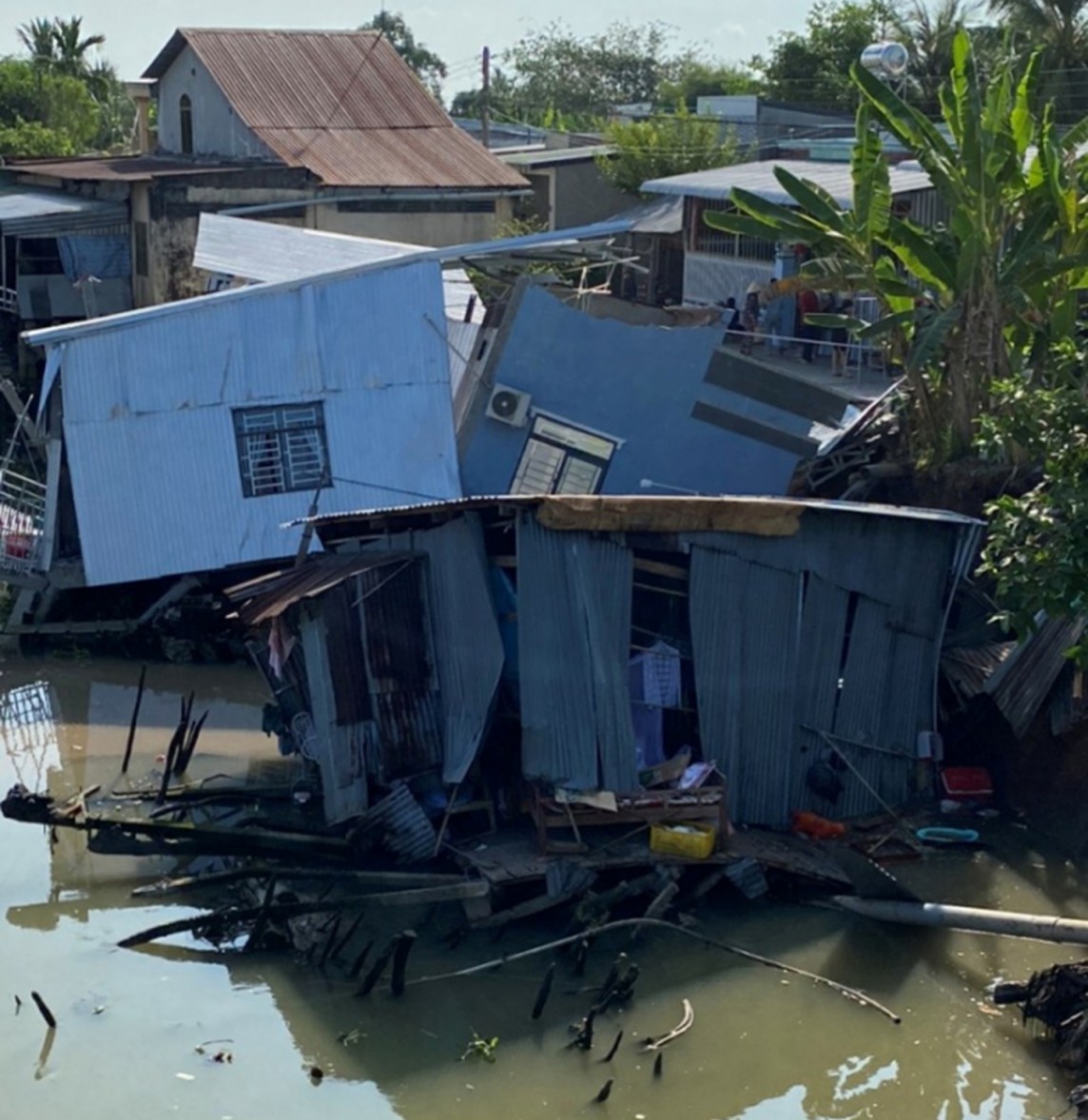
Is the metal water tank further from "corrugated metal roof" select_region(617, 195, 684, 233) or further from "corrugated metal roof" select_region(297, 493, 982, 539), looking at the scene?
"corrugated metal roof" select_region(297, 493, 982, 539)

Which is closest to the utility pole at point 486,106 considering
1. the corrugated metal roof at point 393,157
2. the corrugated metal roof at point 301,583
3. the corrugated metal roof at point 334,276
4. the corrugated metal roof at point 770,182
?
the corrugated metal roof at point 393,157

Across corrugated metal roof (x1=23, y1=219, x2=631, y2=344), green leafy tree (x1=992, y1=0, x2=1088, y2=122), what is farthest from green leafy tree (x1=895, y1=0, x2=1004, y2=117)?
corrugated metal roof (x1=23, y1=219, x2=631, y2=344)

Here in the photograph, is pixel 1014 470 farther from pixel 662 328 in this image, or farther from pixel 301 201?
pixel 301 201

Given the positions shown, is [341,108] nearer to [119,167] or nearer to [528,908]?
[119,167]

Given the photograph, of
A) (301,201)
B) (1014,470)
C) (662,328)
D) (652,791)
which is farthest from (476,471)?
(301,201)

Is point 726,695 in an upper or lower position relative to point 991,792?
upper

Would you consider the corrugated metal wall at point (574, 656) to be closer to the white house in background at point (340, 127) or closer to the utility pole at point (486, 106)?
the white house in background at point (340, 127)

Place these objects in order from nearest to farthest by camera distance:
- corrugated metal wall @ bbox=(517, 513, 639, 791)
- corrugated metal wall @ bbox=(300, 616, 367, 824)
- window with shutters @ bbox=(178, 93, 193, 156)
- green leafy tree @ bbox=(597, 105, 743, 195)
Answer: corrugated metal wall @ bbox=(517, 513, 639, 791) < corrugated metal wall @ bbox=(300, 616, 367, 824) < window with shutters @ bbox=(178, 93, 193, 156) < green leafy tree @ bbox=(597, 105, 743, 195)
